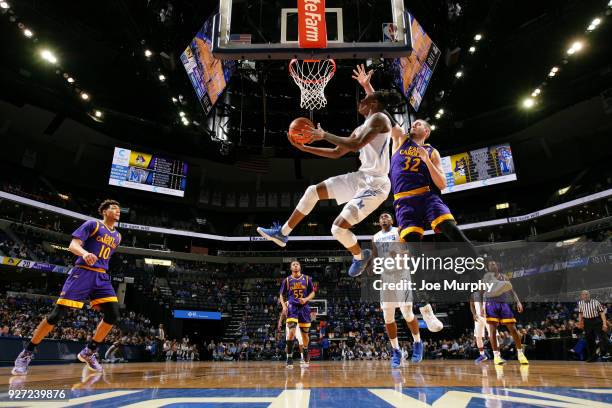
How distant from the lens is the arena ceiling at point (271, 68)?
14.5m

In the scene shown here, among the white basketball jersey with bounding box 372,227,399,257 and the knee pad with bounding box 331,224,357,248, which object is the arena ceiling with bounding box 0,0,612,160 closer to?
the white basketball jersey with bounding box 372,227,399,257

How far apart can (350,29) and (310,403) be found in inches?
685

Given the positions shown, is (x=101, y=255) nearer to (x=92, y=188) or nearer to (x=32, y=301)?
(x=32, y=301)

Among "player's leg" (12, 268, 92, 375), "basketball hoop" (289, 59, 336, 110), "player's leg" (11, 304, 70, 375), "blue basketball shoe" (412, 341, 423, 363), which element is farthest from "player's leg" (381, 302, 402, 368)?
"basketball hoop" (289, 59, 336, 110)

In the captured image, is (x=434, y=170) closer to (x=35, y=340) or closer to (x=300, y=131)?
(x=300, y=131)

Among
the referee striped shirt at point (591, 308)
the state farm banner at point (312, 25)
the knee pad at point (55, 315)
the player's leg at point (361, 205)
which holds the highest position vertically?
the state farm banner at point (312, 25)

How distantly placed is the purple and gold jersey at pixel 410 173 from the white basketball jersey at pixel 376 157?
0.25 meters

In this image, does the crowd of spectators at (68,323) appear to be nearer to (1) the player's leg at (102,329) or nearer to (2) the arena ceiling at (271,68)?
(2) the arena ceiling at (271,68)

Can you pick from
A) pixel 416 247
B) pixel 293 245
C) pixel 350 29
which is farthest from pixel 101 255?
pixel 293 245

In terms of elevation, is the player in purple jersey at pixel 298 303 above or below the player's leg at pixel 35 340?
above

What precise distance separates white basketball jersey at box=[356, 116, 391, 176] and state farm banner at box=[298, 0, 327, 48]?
126 inches

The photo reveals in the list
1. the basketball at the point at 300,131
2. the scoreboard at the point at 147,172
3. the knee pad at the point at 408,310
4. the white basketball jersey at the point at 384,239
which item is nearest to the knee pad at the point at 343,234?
the basketball at the point at 300,131

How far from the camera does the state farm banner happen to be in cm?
686

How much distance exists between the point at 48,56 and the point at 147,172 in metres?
12.7
